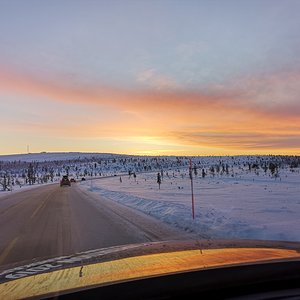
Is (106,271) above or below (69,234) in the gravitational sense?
above

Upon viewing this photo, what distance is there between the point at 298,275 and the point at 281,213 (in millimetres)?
12301

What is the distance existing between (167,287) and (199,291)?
17cm

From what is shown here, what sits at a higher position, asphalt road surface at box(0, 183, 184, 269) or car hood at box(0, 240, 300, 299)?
car hood at box(0, 240, 300, 299)

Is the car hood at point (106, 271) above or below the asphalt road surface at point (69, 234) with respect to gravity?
above

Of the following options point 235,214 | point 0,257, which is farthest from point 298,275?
point 235,214

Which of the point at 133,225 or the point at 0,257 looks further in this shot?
the point at 133,225

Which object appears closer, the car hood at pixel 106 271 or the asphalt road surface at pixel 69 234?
the car hood at pixel 106 271

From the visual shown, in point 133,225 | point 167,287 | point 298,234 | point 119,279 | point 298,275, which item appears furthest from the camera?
point 133,225

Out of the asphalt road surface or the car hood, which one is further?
the asphalt road surface

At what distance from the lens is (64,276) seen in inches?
104

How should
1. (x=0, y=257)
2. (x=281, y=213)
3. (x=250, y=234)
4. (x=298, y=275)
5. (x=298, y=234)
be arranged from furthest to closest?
(x=281, y=213), (x=250, y=234), (x=298, y=234), (x=0, y=257), (x=298, y=275)

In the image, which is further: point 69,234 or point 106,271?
point 69,234

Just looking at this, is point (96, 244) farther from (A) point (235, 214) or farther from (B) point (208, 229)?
(A) point (235, 214)

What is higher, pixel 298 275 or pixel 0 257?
pixel 298 275
